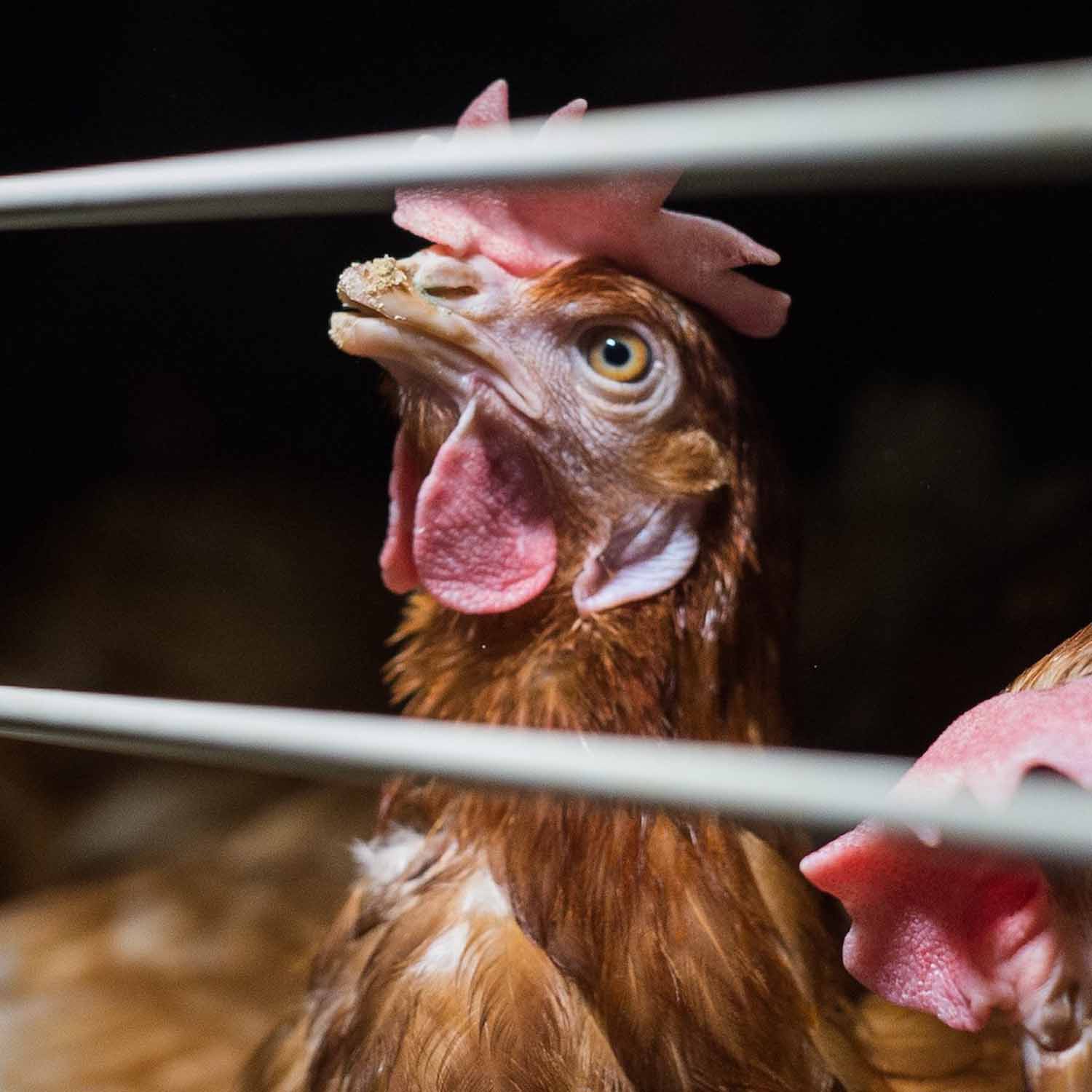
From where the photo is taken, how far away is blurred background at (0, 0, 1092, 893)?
1.37 m

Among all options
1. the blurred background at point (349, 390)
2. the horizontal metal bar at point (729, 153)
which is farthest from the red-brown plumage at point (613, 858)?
the horizontal metal bar at point (729, 153)

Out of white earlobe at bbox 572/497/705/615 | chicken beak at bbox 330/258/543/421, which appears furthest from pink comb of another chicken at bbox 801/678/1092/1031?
chicken beak at bbox 330/258/543/421

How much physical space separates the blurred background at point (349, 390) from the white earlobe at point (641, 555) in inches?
A: 8.4

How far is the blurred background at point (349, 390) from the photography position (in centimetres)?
137

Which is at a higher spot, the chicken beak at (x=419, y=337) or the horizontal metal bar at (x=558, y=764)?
the chicken beak at (x=419, y=337)

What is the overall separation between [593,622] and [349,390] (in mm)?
978

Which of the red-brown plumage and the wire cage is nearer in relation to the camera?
the wire cage

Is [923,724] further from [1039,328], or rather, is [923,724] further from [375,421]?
[375,421]

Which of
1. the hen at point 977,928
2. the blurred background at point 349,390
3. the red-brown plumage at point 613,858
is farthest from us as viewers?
the blurred background at point 349,390

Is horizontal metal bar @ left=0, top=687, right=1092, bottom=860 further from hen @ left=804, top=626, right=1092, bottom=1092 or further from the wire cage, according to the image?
hen @ left=804, top=626, right=1092, bottom=1092

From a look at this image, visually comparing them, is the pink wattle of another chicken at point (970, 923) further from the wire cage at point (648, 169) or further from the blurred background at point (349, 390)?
the blurred background at point (349, 390)

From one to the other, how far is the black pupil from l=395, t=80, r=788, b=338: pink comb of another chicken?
0.24 feet

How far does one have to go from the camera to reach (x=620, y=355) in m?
1.00

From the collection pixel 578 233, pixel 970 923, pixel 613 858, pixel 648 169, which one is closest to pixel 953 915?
pixel 970 923
